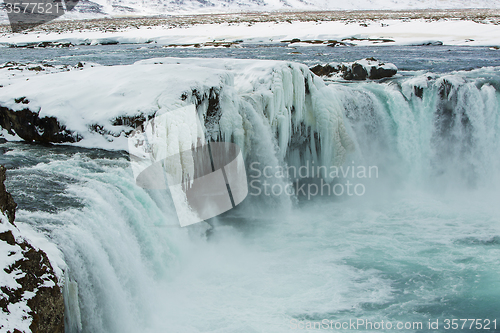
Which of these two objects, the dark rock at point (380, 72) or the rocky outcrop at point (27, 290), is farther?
the dark rock at point (380, 72)

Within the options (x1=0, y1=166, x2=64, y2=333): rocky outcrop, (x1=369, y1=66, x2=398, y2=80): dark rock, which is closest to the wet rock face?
(x1=0, y1=166, x2=64, y2=333): rocky outcrop

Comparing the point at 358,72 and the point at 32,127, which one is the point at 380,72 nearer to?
the point at 358,72

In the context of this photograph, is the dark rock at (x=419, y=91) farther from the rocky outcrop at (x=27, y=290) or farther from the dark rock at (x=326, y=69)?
the rocky outcrop at (x=27, y=290)

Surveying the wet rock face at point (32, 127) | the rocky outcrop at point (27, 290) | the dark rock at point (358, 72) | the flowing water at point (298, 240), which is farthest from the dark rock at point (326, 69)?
the rocky outcrop at point (27, 290)

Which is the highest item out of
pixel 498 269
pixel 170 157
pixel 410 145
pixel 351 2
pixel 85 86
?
pixel 351 2

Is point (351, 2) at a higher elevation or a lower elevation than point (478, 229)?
higher

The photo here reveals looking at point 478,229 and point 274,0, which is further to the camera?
point 274,0

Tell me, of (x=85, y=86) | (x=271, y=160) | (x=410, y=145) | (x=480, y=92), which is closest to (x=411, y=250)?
(x=271, y=160)

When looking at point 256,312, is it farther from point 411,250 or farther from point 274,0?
point 274,0
